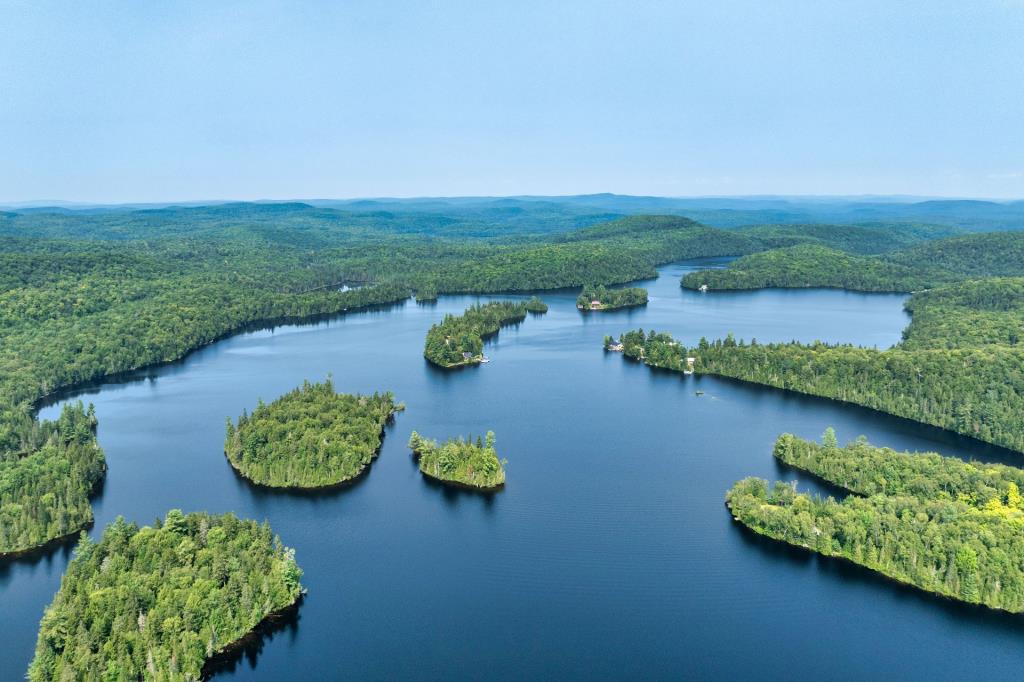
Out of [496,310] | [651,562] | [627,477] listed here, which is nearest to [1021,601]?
[651,562]

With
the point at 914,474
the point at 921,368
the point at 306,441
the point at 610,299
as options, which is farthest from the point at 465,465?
the point at 610,299

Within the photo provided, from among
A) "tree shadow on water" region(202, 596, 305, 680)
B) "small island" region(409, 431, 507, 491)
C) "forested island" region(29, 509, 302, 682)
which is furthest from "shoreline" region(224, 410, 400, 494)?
"tree shadow on water" region(202, 596, 305, 680)

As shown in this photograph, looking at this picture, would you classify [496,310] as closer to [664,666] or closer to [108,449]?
[108,449]

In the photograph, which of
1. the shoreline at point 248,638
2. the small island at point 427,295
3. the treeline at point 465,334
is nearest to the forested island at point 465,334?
the treeline at point 465,334

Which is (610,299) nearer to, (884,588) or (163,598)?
(884,588)

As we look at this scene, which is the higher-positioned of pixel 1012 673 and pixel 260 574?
pixel 260 574

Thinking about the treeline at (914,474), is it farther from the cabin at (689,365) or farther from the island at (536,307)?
the island at (536,307)
